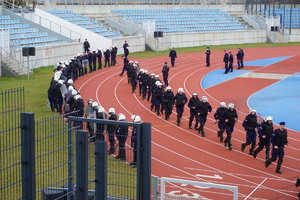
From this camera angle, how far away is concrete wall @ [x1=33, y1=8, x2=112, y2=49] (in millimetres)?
41688

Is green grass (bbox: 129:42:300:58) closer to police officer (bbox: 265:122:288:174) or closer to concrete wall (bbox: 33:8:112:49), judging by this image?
concrete wall (bbox: 33:8:112:49)

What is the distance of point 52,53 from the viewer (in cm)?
3553

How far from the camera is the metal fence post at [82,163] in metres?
7.94

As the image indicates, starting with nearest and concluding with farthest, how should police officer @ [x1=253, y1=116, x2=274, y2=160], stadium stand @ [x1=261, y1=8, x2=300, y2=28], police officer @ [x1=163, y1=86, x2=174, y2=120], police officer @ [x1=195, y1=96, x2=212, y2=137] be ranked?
1. police officer @ [x1=253, y1=116, x2=274, y2=160]
2. police officer @ [x1=195, y1=96, x2=212, y2=137]
3. police officer @ [x1=163, y1=86, x2=174, y2=120]
4. stadium stand @ [x1=261, y1=8, x2=300, y2=28]

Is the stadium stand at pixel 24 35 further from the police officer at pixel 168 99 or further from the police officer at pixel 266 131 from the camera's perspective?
the police officer at pixel 266 131

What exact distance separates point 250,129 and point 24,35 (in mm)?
22733

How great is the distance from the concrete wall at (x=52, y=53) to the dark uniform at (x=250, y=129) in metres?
18.2

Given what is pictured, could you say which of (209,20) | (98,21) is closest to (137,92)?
(98,21)

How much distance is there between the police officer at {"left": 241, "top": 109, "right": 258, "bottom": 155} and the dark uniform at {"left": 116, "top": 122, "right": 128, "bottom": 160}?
7.87 meters

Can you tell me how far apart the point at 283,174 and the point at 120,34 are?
32984 millimetres

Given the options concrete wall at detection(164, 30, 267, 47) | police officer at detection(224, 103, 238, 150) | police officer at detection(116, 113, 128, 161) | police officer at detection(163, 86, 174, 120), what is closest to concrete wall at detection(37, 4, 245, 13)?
concrete wall at detection(164, 30, 267, 47)

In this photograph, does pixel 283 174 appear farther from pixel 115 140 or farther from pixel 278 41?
pixel 278 41

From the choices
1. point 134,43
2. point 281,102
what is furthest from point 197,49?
point 281,102

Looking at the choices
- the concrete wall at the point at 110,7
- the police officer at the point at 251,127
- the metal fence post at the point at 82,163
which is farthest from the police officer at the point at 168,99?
the concrete wall at the point at 110,7
